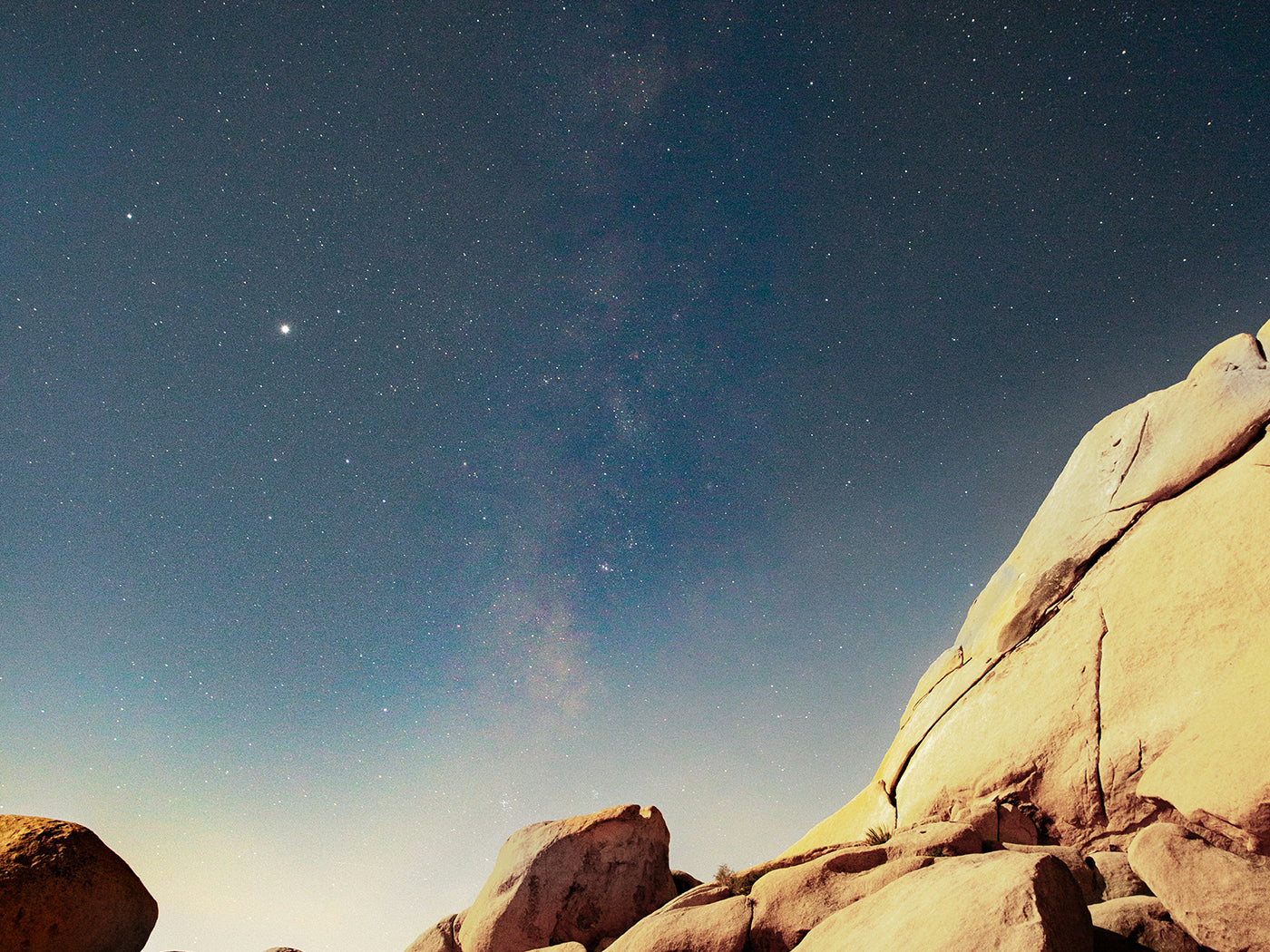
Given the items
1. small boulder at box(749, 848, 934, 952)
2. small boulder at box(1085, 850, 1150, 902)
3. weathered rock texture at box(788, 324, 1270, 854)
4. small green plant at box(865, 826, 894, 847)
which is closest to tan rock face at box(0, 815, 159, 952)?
small boulder at box(749, 848, 934, 952)

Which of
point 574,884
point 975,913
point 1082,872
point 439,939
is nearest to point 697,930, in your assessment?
point 975,913

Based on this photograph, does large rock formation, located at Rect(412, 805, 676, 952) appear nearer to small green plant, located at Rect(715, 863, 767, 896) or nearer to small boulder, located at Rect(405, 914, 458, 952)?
small boulder, located at Rect(405, 914, 458, 952)

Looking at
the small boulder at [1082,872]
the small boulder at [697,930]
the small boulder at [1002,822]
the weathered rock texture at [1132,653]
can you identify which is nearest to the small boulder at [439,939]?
the small boulder at [697,930]

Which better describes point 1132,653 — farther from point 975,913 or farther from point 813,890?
point 975,913

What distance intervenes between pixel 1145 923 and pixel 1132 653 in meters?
5.39

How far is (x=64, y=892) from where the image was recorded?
29.8ft

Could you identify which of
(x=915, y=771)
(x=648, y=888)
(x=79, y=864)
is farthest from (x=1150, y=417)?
(x=79, y=864)

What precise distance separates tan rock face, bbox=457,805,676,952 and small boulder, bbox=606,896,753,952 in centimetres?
383

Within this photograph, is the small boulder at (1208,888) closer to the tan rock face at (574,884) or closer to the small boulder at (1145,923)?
the small boulder at (1145,923)

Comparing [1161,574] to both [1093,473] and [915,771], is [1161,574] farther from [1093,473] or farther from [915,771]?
[915,771]

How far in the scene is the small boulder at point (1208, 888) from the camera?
21.1 feet

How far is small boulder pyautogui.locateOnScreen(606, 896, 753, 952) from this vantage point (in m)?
8.34

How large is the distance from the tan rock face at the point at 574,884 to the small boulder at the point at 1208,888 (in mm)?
8900

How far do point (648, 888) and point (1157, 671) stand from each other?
10229mm
